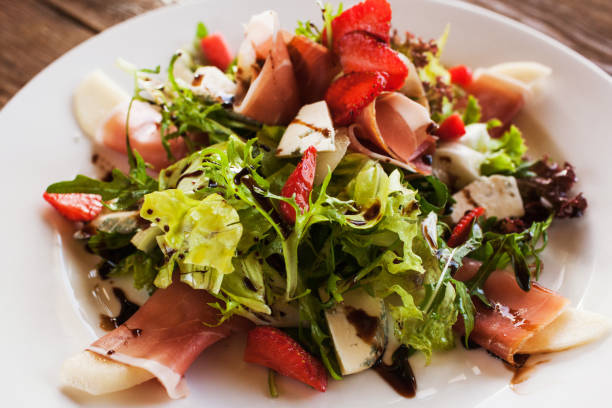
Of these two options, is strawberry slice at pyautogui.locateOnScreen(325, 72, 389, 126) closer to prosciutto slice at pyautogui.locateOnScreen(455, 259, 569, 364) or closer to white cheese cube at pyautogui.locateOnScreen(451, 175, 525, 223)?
white cheese cube at pyautogui.locateOnScreen(451, 175, 525, 223)

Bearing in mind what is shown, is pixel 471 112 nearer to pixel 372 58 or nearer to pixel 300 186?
pixel 372 58

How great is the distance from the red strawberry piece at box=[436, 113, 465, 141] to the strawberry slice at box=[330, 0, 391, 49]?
544 millimetres

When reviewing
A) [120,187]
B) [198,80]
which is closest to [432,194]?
[198,80]

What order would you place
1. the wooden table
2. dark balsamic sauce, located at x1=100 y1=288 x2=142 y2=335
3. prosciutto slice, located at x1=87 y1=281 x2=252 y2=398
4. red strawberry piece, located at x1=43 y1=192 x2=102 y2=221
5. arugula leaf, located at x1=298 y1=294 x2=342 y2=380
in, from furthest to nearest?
1. the wooden table
2. red strawberry piece, located at x1=43 y1=192 x2=102 y2=221
3. dark balsamic sauce, located at x1=100 y1=288 x2=142 y2=335
4. arugula leaf, located at x1=298 y1=294 x2=342 y2=380
5. prosciutto slice, located at x1=87 y1=281 x2=252 y2=398

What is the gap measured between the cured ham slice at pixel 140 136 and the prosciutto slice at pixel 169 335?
0.76 m

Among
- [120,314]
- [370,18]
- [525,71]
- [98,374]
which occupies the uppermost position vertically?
[370,18]

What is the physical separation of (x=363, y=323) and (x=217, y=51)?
1808 mm

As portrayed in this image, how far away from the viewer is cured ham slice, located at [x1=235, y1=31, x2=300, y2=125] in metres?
2.26

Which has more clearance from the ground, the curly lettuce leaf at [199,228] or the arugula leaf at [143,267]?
the curly lettuce leaf at [199,228]

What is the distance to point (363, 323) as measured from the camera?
6.48 ft

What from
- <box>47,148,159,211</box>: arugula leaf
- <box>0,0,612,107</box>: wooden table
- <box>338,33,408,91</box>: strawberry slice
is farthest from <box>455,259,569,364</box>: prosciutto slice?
<box>0,0,612,107</box>: wooden table

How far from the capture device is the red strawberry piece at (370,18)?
2188mm

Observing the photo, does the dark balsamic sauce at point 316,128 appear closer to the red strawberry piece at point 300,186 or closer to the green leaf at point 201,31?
the red strawberry piece at point 300,186

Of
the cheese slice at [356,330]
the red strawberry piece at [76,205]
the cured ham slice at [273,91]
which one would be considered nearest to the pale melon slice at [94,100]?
the red strawberry piece at [76,205]
